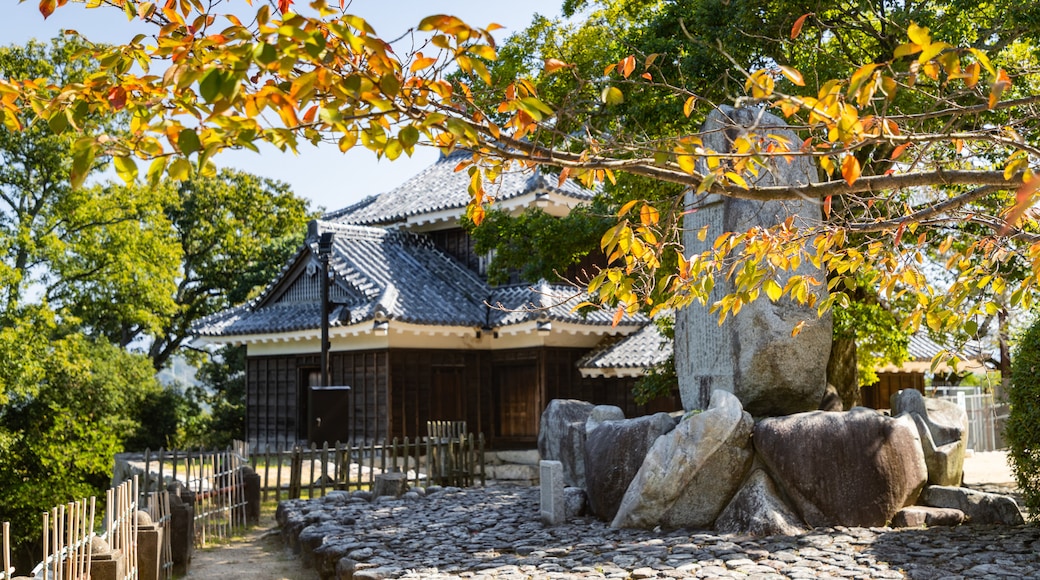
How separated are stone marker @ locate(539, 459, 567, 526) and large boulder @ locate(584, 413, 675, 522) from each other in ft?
1.11

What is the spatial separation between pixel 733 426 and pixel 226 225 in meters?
23.3

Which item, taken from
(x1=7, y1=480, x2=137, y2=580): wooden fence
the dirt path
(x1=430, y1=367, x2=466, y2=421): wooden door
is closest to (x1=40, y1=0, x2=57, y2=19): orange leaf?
(x1=7, y1=480, x2=137, y2=580): wooden fence

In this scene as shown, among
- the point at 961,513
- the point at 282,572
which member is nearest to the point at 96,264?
the point at 282,572

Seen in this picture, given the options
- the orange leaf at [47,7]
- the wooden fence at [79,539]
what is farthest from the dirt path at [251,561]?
the orange leaf at [47,7]

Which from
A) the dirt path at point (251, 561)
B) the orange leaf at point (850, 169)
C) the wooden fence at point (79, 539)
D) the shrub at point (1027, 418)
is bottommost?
the dirt path at point (251, 561)

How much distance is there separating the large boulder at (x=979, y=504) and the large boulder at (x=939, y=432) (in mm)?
254

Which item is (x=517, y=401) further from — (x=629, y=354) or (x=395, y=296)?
(x=395, y=296)

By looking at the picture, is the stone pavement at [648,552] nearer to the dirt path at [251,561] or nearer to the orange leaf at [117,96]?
the dirt path at [251,561]

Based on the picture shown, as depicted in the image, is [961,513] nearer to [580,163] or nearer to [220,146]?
[580,163]

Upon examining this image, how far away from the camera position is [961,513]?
317 inches

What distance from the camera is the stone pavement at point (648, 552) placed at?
6.49m

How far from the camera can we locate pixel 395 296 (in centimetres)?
1867

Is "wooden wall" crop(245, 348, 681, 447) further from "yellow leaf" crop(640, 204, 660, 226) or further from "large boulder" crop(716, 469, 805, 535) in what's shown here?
"yellow leaf" crop(640, 204, 660, 226)

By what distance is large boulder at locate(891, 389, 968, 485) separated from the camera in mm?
8617
